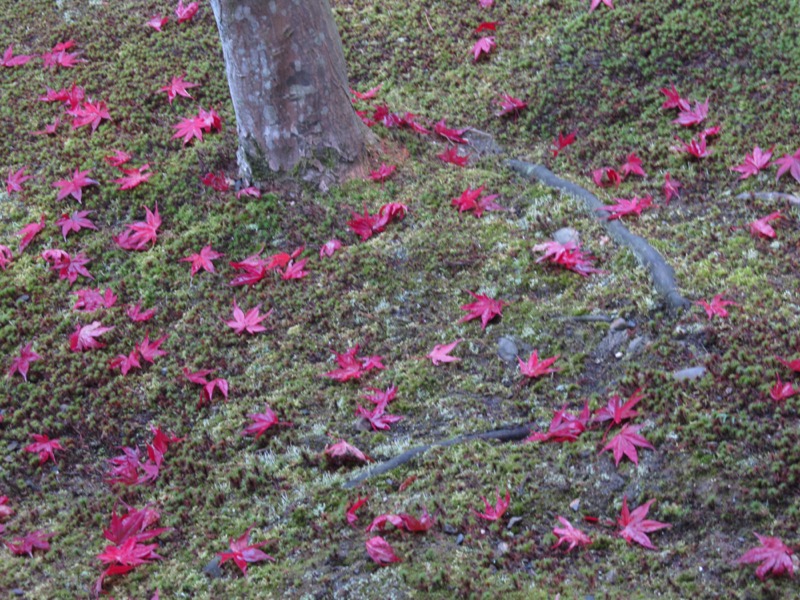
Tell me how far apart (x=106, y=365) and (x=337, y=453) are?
61.0 inches

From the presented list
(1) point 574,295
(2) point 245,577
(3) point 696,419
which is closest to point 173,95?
(1) point 574,295

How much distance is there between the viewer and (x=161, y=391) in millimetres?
4152

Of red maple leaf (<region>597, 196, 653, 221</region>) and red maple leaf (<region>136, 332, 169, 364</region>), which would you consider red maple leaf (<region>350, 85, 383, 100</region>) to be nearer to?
red maple leaf (<region>597, 196, 653, 221</region>)

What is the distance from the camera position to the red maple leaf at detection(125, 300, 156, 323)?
14.8 ft

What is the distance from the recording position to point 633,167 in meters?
4.83

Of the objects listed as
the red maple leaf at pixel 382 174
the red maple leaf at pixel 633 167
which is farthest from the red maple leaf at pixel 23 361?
the red maple leaf at pixel 633 167

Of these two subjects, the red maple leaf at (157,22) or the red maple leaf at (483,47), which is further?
the red maple leaf at (157,22)

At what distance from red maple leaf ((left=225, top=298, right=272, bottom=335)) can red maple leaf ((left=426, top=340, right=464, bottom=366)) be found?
0.93 meters

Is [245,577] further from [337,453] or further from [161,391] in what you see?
[161,391]

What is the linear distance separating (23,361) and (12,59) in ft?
10.4

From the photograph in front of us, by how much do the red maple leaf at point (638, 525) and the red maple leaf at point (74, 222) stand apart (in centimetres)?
355

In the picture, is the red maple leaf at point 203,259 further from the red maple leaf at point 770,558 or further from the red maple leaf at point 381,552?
the red maple leaf at point 770,558

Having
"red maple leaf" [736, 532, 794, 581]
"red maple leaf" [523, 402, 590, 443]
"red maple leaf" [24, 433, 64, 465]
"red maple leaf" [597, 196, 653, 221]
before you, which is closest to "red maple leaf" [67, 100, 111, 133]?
"red maple leaf" [24, 433, 64, 465]

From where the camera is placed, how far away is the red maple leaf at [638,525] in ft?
9.42
